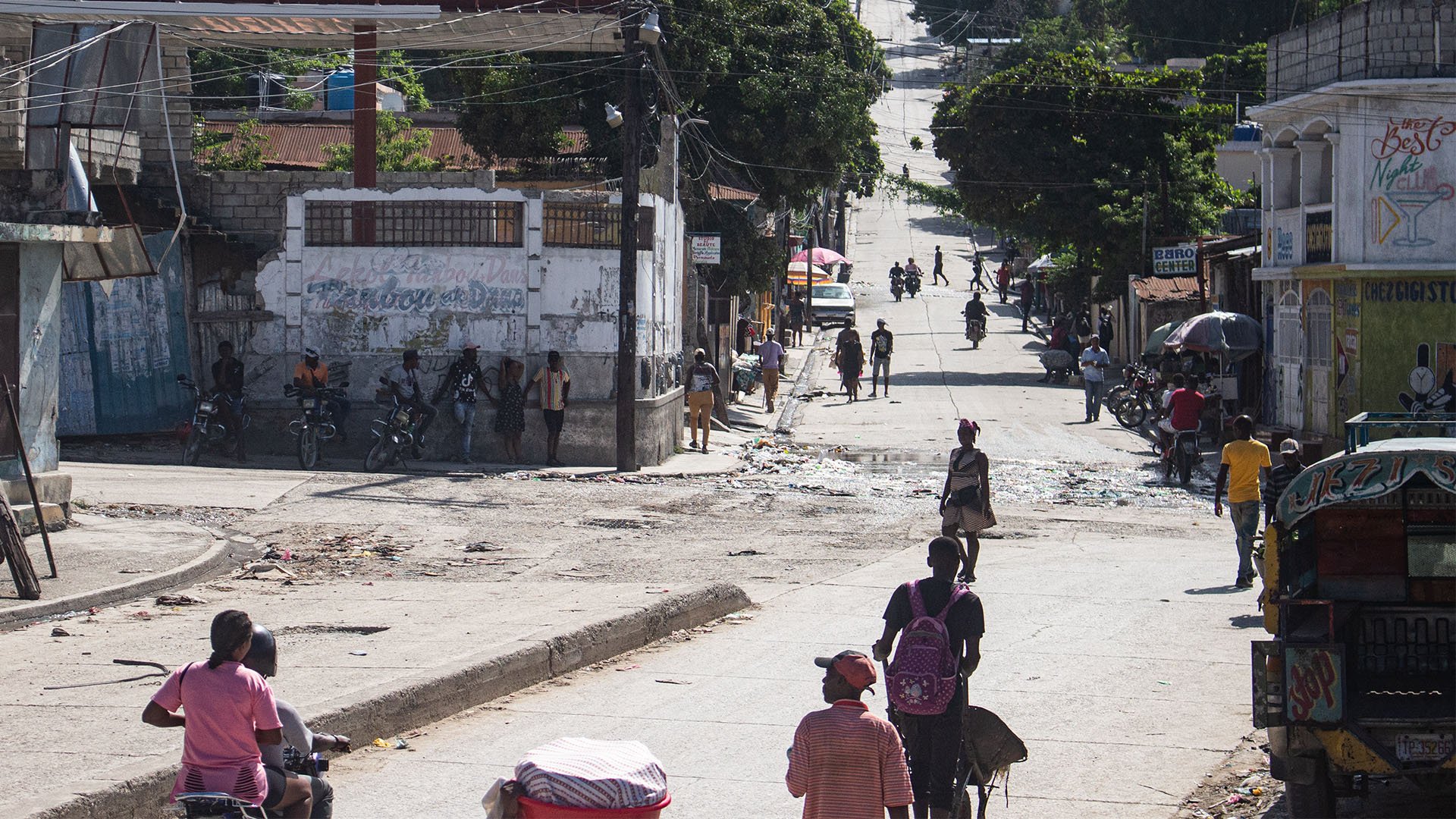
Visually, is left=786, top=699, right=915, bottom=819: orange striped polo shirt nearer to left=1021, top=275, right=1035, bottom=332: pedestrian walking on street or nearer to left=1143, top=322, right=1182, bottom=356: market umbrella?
left=1143, top=322, right=1182, bottom=356: market umbrella

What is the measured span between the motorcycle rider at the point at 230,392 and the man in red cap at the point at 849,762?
690 inches

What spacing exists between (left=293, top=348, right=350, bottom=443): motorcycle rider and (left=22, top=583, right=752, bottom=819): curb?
10366 mm

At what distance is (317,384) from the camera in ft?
70.8

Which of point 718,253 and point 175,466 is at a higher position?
point 718,253

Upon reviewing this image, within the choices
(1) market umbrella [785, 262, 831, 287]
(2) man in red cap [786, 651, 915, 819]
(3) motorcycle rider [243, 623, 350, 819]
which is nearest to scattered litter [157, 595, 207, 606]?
(3) motorcycle rider [243, 623, 350, 819]

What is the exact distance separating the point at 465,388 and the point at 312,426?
7.30 feet

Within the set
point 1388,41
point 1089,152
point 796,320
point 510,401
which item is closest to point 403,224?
point 510,401

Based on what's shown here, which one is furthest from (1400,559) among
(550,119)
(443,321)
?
(550,119)

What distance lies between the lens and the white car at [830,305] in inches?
2179

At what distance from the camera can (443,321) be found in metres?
22.6

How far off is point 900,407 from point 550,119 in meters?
9.58

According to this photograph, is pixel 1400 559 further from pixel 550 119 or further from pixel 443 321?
pixel 550 119

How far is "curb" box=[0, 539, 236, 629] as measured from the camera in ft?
36.1

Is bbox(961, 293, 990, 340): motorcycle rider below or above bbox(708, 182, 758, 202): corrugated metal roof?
below
